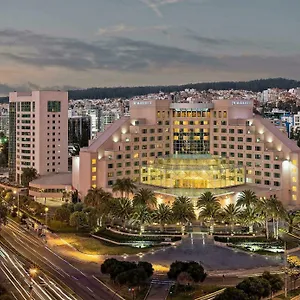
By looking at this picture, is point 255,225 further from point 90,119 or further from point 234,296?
point 90,119

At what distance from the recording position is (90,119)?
15400 cm

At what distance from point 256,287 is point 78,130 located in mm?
116069

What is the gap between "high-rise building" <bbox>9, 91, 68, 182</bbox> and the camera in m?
81.8

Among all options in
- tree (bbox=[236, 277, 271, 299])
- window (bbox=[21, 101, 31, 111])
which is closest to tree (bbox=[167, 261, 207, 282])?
tree (bbox=[236, 277, 271, 299])

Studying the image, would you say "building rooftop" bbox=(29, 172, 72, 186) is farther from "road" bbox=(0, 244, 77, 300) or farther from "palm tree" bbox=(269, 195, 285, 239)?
"palm tree" bbox=(269, 195, 285, 239)

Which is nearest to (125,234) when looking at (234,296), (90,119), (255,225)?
(255,225)

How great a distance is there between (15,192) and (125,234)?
30.1 metres

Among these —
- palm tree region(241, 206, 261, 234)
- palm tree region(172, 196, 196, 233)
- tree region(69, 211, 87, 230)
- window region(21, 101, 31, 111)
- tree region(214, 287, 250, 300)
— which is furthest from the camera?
window region(21, 101, 31, 111)

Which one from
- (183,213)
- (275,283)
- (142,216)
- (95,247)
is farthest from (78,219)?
(275,283)

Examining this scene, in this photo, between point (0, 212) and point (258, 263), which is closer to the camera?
point (258, 263)

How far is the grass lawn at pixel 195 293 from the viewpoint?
34.8 m

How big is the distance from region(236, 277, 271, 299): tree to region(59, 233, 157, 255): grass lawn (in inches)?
596

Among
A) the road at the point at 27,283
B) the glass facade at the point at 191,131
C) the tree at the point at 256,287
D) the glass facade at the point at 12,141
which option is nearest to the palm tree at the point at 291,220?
the tree at the point at 256,287

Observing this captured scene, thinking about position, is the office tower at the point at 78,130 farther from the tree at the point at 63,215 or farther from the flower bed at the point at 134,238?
the flower bed at the point at 134,238
